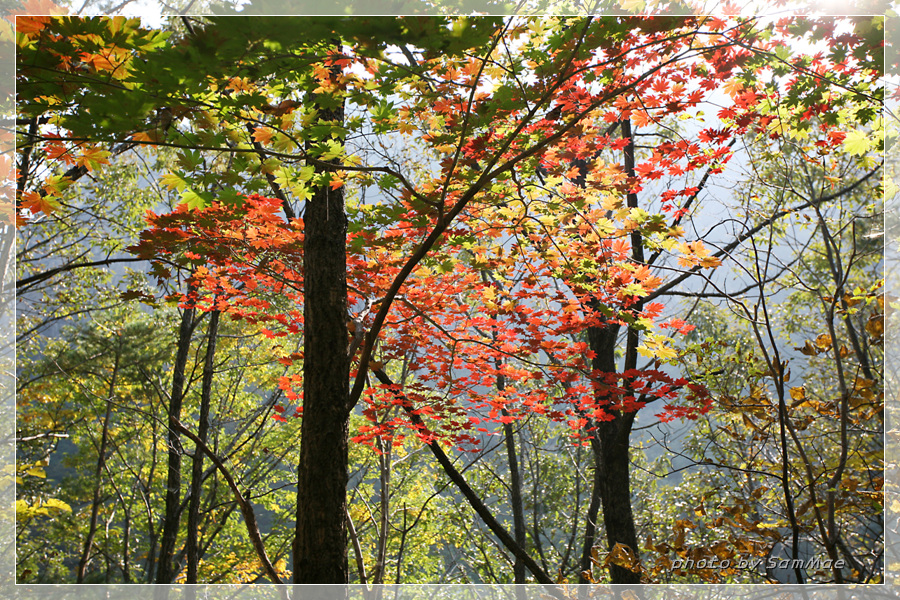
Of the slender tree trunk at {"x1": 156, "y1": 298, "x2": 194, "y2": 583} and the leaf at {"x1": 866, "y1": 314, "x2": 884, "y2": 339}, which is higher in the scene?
the leaf at {"x1": 866, "y1": 314, "x2": 884, "y2": 339}

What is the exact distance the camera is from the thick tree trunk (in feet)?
6.44

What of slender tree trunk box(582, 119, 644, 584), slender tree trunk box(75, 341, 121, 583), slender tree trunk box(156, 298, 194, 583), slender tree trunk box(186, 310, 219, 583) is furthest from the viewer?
slender tree trunk box(75, 341, 121, 583)

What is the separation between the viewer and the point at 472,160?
2408 millimetres

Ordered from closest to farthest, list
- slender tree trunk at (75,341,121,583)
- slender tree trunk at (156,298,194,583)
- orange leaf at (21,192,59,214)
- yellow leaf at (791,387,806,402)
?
orange leaf at (21,192,59,214) < yellow leaf at (791,387,806,402) < slender tree trunk at (156,298,194,583) < slender tree trunk at (75,341,121,583)

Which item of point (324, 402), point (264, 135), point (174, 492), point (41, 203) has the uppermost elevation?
point (264, 135)

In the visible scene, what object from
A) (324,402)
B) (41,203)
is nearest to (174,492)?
(324,402)

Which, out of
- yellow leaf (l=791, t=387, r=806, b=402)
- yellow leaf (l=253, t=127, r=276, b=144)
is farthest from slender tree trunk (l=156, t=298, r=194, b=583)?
yellow leaf (l=791, t=387, r=806, b=402)

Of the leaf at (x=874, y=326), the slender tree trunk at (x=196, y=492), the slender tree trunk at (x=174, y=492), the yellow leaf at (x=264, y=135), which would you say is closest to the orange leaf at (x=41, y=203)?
the yellow leaf at (x=264, y=135)

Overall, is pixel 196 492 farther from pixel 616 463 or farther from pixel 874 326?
pixel 874 326

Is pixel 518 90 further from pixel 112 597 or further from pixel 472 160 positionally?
pixel 112 597

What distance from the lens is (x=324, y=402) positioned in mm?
2133

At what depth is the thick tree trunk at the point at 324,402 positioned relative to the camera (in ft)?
6.44

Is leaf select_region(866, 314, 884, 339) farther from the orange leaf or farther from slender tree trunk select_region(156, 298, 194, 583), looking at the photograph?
slender tree trunk select_region(156, 298, 194, 583)

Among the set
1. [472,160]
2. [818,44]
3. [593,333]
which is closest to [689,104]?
[818,44]
